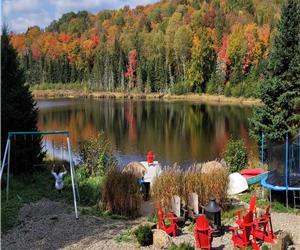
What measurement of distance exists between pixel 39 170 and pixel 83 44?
11734cm

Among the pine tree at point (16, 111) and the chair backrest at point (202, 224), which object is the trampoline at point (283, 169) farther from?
the pine tree at point (16, 111)

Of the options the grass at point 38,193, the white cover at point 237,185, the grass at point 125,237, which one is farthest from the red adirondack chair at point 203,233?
the white cover at point 237,185

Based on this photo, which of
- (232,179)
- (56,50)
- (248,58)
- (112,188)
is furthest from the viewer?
(56,50)

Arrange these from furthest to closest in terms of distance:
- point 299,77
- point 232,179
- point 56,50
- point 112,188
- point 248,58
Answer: point 56,50
point 248,58
point 299,77
point 232,179
point 112,188

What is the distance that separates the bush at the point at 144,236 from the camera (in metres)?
10.3

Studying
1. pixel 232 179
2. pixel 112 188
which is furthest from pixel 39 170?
pixel 232 179

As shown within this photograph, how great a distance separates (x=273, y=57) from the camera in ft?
64.2

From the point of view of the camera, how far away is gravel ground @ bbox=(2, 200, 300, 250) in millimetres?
10531

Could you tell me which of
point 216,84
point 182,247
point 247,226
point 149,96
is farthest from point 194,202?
point 149,96

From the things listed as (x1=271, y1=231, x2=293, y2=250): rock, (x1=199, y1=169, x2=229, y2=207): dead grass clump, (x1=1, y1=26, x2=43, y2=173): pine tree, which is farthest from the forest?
(x1=271, y1=231, x2=293, y2=250): rock

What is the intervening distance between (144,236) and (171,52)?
281 ft

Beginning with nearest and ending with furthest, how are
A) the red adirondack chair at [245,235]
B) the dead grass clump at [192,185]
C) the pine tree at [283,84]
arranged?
1. the red adirondack chair at [245,235]
2. the dead grass clump at [192,185]
3. the pine tree at [283,84]

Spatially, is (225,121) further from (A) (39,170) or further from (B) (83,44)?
(B) (83,44)

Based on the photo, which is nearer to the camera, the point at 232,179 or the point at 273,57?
the point at 232,179
